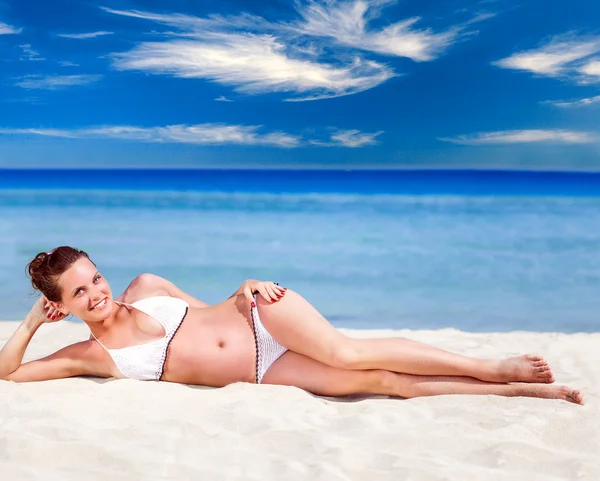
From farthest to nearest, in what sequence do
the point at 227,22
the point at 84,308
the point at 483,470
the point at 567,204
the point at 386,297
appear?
1. the point at 227,22
2. the point at 567,204
3. the point at 386,297
4. the point at 84,308
5. the point at 483,470

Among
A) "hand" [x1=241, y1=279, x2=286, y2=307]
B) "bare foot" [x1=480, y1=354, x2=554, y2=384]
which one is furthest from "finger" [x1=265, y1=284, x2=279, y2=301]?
"bare foot" [x1=480, y1=354, x2=554, y2=384]

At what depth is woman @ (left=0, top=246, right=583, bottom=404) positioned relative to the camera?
8.85ft

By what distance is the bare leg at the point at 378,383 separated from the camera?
8.81 feet

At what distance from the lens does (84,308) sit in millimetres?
2723

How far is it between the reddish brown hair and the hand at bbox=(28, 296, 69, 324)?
0.22ft

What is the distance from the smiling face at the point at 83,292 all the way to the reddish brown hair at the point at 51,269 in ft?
0.06

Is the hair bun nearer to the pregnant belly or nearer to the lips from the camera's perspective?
the lips

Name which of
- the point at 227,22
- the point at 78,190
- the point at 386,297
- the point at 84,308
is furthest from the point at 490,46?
the point at 84,308

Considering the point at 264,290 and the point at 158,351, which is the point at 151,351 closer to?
the point at 158,351

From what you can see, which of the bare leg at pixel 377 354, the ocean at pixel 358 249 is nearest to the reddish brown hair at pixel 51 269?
the bare leg at pixel 377 354

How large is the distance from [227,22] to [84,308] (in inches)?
848

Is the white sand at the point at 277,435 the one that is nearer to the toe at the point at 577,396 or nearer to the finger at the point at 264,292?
the toe at the point at 577,396

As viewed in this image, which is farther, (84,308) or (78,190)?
(78,190)

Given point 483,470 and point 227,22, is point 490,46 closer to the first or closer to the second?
point 227,22
